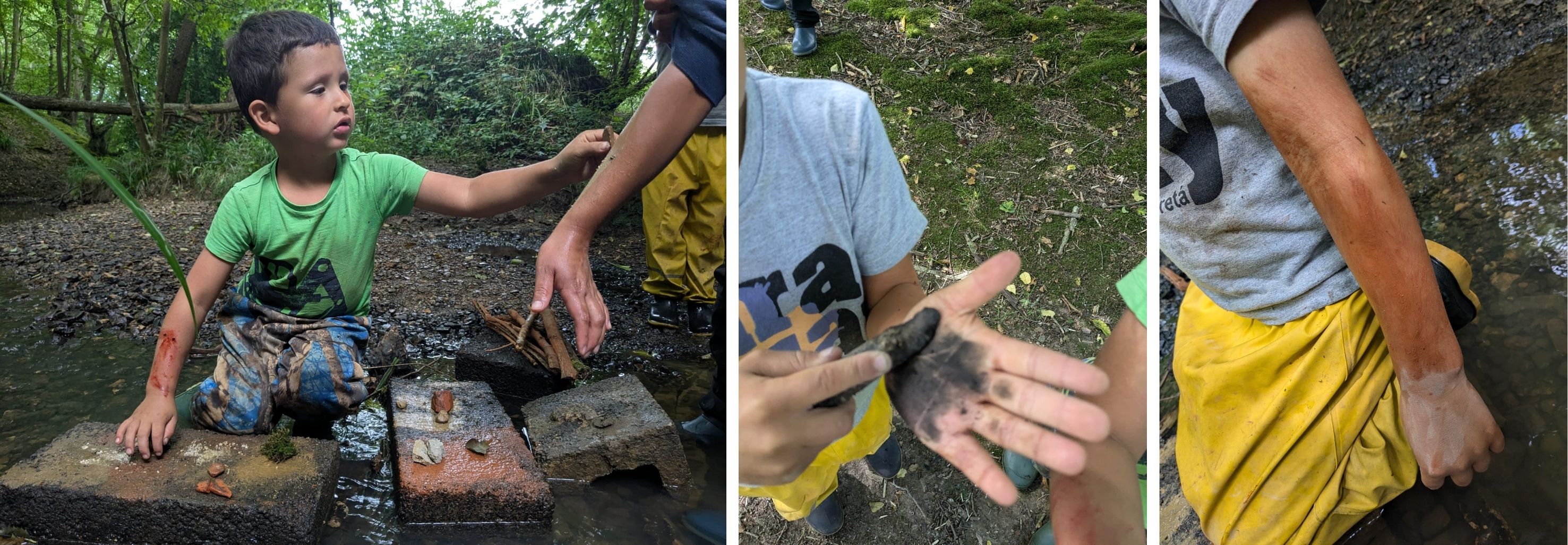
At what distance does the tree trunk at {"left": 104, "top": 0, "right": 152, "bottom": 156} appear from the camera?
6.43 feet

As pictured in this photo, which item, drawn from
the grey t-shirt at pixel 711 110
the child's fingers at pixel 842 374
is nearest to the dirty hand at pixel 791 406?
the child's fingers at pixel 842 374

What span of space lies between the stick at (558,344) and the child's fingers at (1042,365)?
1.23 meters

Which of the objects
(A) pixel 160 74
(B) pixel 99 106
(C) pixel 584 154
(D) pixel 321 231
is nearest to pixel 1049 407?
(C) pixel 584 154

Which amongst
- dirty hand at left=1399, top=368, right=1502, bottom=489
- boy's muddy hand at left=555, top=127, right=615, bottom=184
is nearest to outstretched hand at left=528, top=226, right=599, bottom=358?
boy's muddy hand at left=555, top=127, right=615, bottom=184

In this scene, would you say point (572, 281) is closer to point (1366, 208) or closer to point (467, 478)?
point (467, 478)

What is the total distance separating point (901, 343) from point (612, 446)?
85 cm

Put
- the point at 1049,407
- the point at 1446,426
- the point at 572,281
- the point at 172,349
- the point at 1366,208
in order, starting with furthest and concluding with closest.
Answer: the point at 172,349
the point at 572,281
the point at 1446,426
the point at 1366,208
the point at 1049,407

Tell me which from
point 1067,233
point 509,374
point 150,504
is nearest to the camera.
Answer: point 1067,233

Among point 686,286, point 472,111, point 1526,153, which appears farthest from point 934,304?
point 472,111

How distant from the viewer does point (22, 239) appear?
1897mm

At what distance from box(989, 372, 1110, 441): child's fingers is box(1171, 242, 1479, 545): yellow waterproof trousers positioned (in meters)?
0.57

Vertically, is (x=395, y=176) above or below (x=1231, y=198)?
above

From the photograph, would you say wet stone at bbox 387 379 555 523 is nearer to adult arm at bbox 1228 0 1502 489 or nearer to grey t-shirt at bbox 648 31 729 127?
grey t-shirt at bbox 648 31 729 127

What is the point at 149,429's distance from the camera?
1186mm
